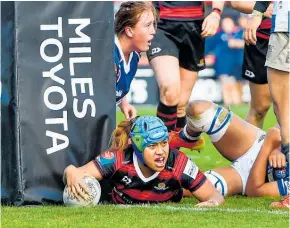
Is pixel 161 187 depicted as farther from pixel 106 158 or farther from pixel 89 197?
pixel 89 197

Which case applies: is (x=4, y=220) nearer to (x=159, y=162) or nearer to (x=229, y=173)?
(x=159, y=162)

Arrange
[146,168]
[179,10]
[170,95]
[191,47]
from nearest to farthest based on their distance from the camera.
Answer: [146,168] < [170,95] < [179,10] < [191,47]

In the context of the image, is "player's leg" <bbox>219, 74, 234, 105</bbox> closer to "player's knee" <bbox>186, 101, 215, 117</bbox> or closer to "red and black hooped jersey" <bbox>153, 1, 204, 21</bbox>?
"red and black hooped jersey" <bbox>153, 1, 204, 21</bbox>

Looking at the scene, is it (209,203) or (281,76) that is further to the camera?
(281,76)

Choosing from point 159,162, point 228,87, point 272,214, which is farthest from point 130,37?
point 228,87

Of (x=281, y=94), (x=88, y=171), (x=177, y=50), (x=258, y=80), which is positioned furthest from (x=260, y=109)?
(x=88, y=171)

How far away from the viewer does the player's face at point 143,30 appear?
27.7 ft

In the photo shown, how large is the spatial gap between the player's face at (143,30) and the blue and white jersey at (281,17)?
111 cm

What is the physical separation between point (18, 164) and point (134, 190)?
88cm

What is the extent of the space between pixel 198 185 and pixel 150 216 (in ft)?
2.83

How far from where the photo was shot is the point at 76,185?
7.41m

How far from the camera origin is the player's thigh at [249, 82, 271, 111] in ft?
36.2

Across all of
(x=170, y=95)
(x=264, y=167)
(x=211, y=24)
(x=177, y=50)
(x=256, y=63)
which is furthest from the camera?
(x=256, y=63)

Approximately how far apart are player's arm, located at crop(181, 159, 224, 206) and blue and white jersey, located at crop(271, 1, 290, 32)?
1.21 meters
